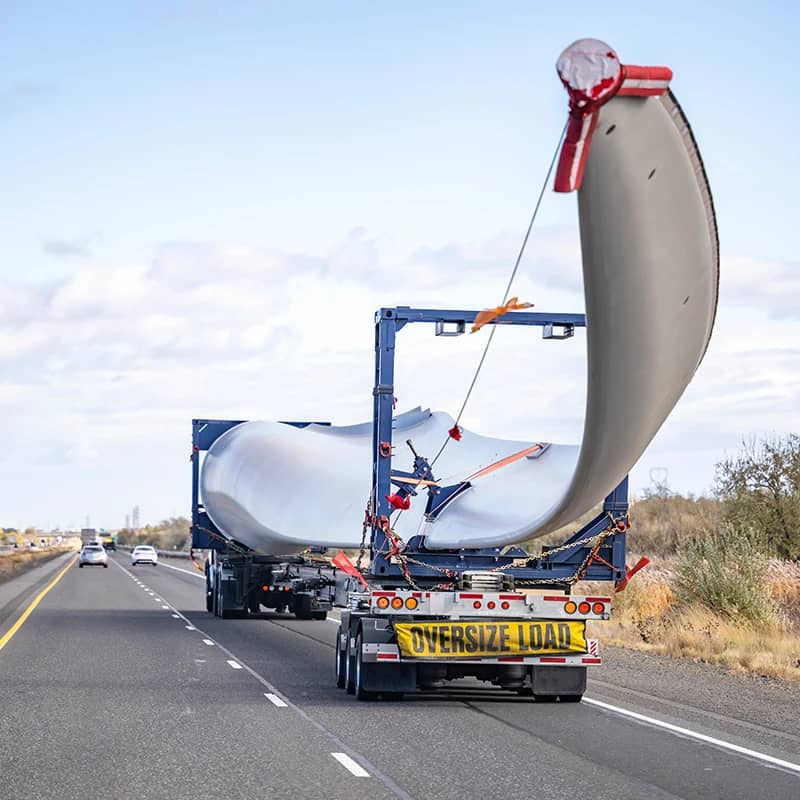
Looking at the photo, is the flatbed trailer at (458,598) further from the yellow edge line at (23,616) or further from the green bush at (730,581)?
the green bush at (730,581)

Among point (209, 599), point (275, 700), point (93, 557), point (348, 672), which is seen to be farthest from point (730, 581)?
point (93, 557)

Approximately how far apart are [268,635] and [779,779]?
17157 mm

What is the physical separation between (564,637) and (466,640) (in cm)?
106

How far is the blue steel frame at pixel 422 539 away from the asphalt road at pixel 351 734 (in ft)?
4.68

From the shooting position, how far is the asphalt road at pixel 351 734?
10633 mm

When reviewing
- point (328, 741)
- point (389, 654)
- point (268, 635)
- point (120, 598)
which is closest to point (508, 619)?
point (389, 654)

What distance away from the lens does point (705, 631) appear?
25.2m

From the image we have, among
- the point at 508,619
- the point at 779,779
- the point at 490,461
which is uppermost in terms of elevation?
the point at 490,461

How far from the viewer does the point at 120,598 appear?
140ft

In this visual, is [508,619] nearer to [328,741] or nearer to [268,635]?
[328,741]

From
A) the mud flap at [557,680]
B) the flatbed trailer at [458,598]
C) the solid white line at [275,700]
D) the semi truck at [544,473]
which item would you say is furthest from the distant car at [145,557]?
the mud flap at [557,680]

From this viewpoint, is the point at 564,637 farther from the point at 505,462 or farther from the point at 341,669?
the point at 505,462

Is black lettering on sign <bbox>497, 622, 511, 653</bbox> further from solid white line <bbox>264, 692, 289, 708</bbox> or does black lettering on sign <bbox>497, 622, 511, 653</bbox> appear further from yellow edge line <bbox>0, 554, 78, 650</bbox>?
yellow edge line <bbox>0, 554, 78, 650</bbox>

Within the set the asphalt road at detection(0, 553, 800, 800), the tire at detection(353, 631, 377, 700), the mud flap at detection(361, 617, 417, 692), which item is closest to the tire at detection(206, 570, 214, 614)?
the asphalt road at detection(0, 553, 800, 800)
